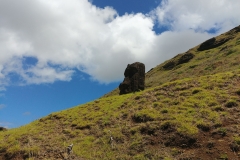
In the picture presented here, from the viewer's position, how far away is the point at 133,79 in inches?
1593

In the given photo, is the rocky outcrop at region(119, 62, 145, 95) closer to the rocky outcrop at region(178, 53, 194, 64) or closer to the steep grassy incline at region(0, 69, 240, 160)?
the steep grassy incline at region(0, 69, 240, 160)

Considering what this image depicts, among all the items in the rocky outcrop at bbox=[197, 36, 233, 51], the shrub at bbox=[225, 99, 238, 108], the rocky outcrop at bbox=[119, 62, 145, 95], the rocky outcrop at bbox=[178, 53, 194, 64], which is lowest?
the shrub at bbox=[225, 99, 238, 108]

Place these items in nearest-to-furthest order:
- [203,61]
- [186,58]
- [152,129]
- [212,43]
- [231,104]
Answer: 1. [152,129]
2. [231,104]
3. [203,61]
4. [186,58]
5. [212,43]

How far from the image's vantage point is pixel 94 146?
1789 cm

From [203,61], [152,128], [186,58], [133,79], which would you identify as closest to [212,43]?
[186,58]

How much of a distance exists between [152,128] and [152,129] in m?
0.11

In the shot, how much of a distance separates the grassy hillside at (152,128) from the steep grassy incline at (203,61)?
3414 cm

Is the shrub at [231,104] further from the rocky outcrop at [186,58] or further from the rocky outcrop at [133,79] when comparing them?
the rocky outcrop at [186,58]

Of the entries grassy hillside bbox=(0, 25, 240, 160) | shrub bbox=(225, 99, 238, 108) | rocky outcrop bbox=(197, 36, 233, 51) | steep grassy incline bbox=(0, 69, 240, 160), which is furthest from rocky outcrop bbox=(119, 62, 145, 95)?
rocky outcrop bbox=(197, 36, 233, 51)

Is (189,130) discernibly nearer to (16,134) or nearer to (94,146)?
(94,146)

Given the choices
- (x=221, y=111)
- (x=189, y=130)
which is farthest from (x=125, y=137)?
(x=221, y=111)

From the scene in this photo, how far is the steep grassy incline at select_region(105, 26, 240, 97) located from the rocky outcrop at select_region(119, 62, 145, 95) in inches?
887

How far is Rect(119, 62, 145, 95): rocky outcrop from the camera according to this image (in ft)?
131

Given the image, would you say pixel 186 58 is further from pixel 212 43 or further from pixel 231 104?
pixel 231 104
